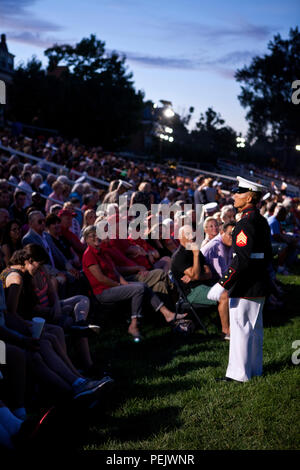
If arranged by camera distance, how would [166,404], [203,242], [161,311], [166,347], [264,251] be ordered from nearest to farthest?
[166,404], [264,251], [166,347], [161,311], [203,242]

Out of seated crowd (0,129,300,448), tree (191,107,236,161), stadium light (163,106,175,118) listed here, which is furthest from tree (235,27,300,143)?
seated crowd (0,129,300,448)

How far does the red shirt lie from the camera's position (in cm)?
651

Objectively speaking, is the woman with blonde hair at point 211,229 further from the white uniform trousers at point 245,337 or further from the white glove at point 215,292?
the white uniform trousers at point 245,337

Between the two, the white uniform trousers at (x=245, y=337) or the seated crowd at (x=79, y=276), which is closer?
the seated crowd at (x=79, y=276)

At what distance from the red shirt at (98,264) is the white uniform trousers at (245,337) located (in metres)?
2.09

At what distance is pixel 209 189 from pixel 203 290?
6.26 m

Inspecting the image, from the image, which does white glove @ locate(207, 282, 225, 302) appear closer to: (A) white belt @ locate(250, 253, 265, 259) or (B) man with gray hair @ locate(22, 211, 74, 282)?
(A) white belt @ locate(250, 253, 265, 259)

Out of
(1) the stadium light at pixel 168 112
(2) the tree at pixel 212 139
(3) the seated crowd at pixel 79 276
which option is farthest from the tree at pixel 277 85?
(3) the seated crowd at pixel 79 276

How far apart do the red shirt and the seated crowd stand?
1 cm

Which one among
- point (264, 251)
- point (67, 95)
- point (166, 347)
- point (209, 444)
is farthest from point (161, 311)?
point (67, 95)

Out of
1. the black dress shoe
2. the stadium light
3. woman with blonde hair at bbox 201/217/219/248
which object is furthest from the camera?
the stadium light

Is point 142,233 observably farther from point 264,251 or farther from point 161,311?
point 264,251

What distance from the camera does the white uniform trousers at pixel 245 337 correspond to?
16.6 ft

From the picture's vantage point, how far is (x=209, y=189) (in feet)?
42.5
